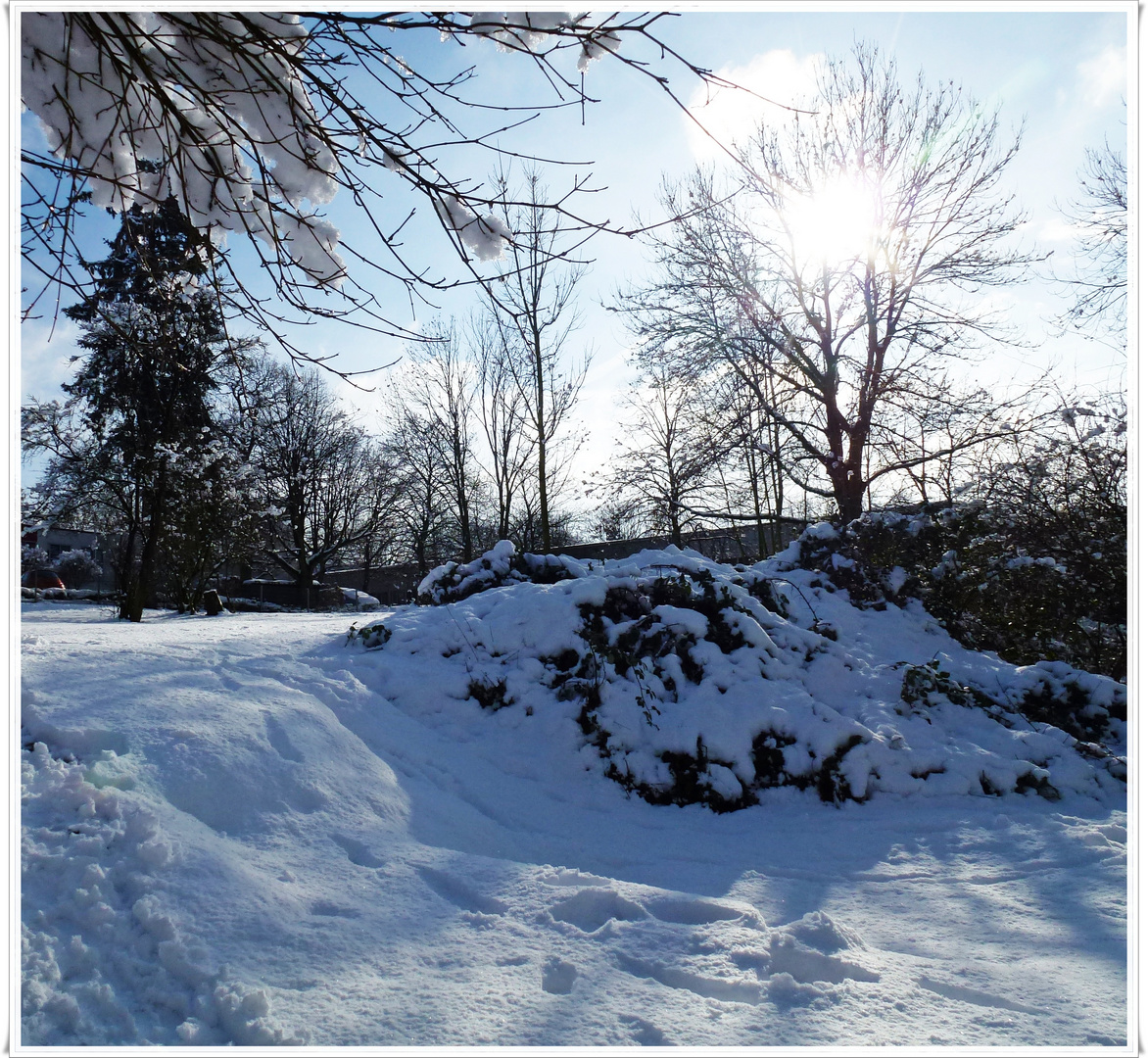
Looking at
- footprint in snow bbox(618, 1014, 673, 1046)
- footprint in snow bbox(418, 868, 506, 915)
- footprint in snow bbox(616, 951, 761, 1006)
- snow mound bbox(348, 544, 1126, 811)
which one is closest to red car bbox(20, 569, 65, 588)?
snow mound bbox(348, 544, 1126, 811)

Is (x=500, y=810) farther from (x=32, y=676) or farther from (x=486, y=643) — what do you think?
(x=32, y=676)

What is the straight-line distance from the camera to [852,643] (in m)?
5.21

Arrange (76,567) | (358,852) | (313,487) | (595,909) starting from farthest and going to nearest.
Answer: (313,487)
(76,567)
(358,852)
(595,909)

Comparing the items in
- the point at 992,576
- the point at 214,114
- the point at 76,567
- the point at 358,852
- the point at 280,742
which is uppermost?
the point at 214,114

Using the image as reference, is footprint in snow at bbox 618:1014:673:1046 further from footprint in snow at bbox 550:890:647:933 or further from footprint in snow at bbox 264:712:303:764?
footprint in snow at bbox 264:712:303:764

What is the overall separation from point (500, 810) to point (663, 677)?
1.44 metres

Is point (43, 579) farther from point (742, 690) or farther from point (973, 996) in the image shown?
point (973, 996)

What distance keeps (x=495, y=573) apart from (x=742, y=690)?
302 centimetres

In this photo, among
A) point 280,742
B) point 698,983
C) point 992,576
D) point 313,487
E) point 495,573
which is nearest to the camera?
point 698,983

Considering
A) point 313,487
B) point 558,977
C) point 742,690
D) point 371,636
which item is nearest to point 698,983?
point 558,977

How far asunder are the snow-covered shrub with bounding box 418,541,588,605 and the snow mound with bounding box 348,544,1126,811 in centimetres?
68

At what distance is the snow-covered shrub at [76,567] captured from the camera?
1753 centimetres

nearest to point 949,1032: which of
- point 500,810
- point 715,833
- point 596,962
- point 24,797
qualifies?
point 596,962

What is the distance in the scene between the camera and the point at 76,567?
1781cm
